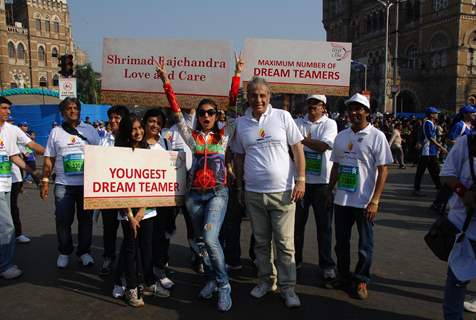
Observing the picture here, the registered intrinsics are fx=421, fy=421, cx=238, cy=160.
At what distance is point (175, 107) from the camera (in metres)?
4.31

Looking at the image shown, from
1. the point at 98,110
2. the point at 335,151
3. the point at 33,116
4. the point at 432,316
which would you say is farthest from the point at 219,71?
the point at 98,110

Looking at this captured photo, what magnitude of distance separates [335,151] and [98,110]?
27252 millimetres

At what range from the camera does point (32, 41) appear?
206 ft

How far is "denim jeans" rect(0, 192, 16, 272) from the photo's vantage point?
186 inches

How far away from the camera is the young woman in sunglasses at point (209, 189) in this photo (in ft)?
13.1

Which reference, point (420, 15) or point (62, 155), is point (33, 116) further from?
point (420, 15)

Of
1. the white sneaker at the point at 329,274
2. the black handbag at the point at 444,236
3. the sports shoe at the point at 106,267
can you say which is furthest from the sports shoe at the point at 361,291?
the sports shoe at the point at 106,267

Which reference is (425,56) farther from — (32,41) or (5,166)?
(32,41)

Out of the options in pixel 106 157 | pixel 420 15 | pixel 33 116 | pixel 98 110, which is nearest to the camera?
pixel 106 157

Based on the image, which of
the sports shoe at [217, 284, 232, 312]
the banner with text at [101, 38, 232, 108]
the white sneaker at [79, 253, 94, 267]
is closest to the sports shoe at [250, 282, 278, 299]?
the sports shoe at [217, 284, 232, 312]

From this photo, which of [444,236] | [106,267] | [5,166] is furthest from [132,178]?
[444,236]

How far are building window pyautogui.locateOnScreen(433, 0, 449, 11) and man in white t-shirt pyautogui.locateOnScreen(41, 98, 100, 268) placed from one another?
42.7 metres

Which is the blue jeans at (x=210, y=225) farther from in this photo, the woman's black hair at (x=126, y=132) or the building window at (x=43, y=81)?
the building window at (x=43, y=81)

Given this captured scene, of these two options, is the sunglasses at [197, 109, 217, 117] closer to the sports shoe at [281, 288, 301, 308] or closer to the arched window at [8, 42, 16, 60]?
the sports shoe at [281, 288, 301, 308]
